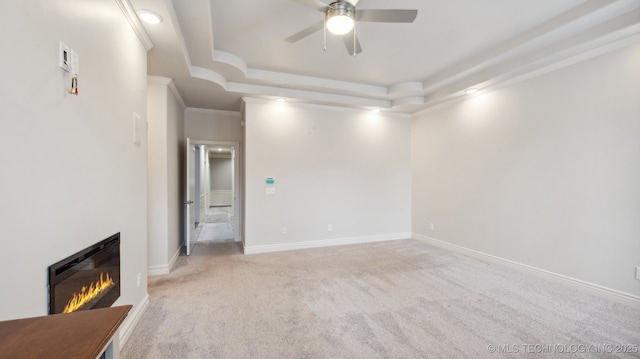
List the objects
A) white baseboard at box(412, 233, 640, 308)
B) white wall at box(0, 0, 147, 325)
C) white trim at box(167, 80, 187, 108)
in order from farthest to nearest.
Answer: white trim at box(167, 80, 187, 108) → white baseboard at box(412, 233, 640, 308) → white wall at box(0, 0, 147, 325)

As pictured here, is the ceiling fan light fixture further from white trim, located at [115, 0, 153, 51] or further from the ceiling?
white trim, located at [115, 0, 153, 51]

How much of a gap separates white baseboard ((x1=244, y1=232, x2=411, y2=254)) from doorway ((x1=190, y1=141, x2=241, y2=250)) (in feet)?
3.89

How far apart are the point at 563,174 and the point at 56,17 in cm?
472

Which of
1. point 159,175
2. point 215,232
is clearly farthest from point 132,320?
point 215,232

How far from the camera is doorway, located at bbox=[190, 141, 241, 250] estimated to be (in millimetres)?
5680

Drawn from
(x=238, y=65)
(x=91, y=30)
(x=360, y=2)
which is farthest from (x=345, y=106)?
(x=91, y=30)

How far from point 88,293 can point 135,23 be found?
6.99 feet

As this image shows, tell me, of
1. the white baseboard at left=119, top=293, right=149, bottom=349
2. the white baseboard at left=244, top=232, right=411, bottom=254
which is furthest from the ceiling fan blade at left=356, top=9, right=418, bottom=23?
the white baseboard at left=244, top=232, right=411, bottom=254

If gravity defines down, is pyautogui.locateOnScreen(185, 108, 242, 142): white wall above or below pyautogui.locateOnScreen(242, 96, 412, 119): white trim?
below

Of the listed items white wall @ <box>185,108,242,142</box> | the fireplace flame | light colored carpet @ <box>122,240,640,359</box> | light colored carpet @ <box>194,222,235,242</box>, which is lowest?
light colored carpet @ <box>122,240,640,359</box>

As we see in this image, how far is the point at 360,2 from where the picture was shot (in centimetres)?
251

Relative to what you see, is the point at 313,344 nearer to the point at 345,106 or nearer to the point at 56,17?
the point at 56,17

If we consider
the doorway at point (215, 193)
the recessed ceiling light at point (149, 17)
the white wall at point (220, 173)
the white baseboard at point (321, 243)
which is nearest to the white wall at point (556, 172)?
the white baseboard at point (321, 243)

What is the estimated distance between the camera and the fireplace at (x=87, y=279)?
1353 millimetres
